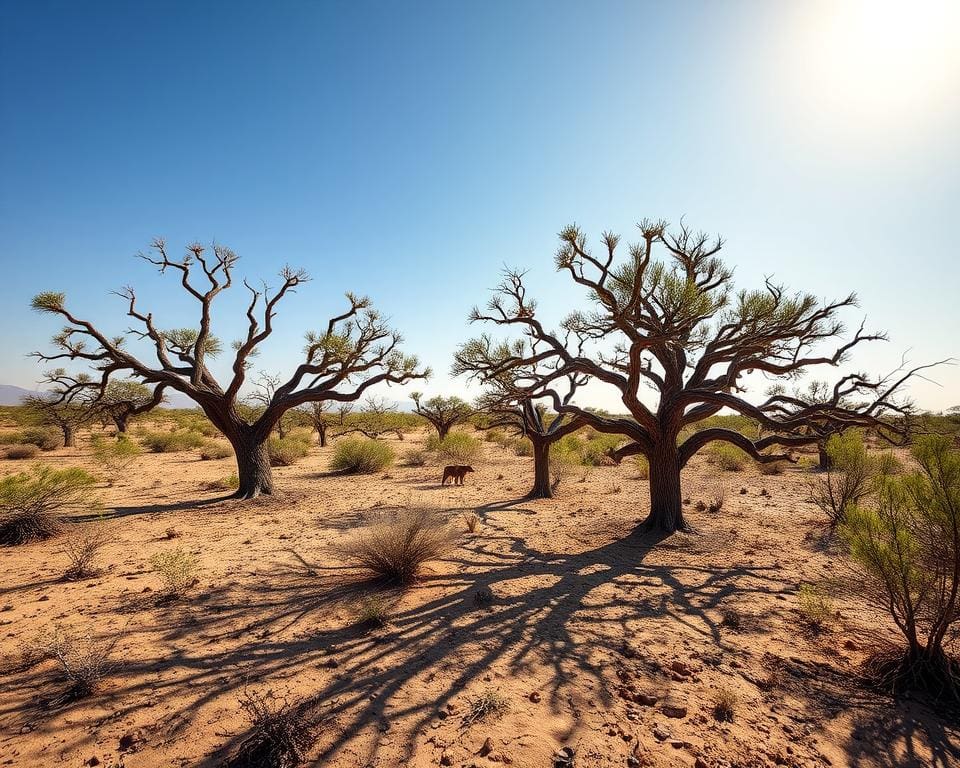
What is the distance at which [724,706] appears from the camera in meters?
3.47

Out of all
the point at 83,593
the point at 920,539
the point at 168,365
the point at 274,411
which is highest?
the point at 168,365

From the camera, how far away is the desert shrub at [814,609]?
16.2 feet

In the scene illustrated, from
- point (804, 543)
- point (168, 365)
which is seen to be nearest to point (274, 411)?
point (168, 365)

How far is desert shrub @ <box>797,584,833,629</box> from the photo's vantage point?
493cm

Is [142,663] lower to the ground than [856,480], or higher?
lower

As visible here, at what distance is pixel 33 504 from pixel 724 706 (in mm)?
11977

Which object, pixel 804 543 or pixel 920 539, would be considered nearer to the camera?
pixel 920 539

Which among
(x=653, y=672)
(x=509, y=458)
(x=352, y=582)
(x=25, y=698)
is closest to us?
(x=25, y=698)

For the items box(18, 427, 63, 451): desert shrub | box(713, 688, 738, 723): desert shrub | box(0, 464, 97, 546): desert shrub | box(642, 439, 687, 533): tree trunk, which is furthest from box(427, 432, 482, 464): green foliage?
box(18, 427, 63, 451): desert shrub

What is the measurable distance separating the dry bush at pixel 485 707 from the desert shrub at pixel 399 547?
9.23 feet

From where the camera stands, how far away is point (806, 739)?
323cm

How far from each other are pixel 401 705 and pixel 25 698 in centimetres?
327

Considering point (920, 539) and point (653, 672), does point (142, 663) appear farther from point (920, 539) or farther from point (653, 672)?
point (920, 539)

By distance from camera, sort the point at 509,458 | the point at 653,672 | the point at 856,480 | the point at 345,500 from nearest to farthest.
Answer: the point at 653,672, the point at 856,480, the point at 345,500, the point at 509,458
